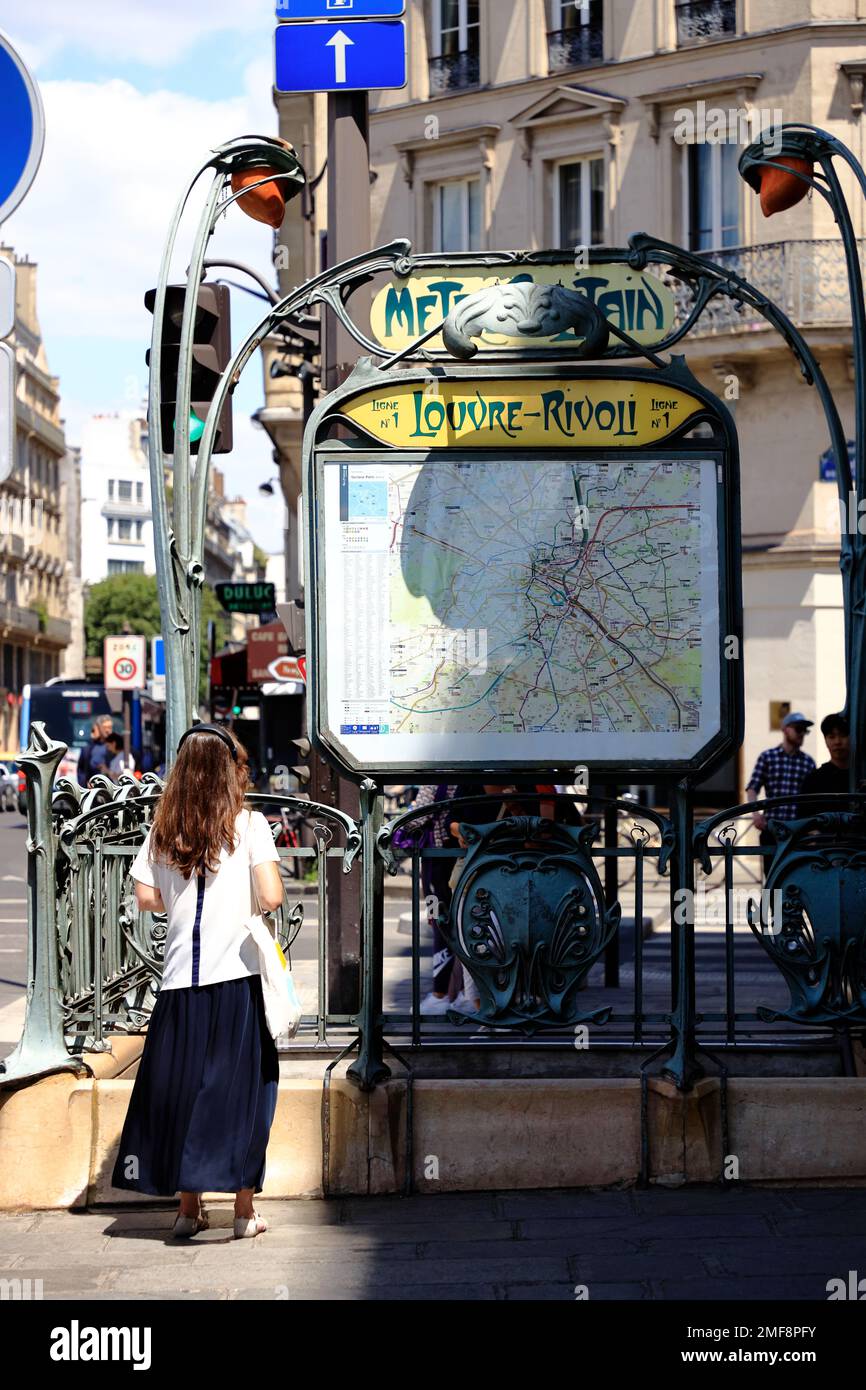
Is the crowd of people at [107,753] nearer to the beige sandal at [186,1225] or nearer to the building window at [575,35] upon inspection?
the building window at [575,35]

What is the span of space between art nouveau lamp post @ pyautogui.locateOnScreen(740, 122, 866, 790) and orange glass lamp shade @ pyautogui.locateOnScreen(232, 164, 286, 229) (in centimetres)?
201

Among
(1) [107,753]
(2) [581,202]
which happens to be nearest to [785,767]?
(1) [107,753]

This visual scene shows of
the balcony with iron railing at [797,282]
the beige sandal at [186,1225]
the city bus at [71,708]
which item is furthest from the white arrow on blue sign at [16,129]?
the city bus at [71,708]

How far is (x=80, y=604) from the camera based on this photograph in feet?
371

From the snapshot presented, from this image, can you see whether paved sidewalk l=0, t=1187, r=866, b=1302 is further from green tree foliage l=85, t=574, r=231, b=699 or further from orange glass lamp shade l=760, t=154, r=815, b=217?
green tree foliage l=85, t=574, r=231, b=699

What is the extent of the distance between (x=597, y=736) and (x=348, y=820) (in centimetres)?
101

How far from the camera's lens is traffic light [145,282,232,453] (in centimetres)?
841

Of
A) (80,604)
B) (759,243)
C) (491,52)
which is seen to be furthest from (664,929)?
(80,604)

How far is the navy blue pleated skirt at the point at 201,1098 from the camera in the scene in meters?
6.17

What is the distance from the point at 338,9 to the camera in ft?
28.7

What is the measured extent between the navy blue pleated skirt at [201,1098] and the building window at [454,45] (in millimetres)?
26342

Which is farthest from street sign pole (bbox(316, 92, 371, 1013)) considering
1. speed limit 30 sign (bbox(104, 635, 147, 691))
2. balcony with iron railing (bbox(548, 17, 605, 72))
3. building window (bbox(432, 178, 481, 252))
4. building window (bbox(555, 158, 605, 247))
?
building window (bbox(432, 178, 481, 252))

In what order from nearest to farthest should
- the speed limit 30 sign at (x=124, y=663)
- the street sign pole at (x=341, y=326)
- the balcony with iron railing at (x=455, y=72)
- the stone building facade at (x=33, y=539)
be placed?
the street sign pole at (x=341, y=326), the speed limit 30 sign at (x=124, y=663), the balcony with iron railing at (x=455, y=72), the stone building facade at (x=33, y=539)
